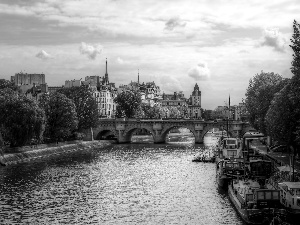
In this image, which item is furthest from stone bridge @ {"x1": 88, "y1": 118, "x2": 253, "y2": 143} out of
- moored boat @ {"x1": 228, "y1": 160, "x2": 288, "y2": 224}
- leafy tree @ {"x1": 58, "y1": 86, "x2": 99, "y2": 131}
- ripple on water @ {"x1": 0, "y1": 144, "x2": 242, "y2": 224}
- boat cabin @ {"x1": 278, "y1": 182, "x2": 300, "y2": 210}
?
boat cabin @ {"x1": 278, "y1": 182, "x2": 300, "y2": 210}

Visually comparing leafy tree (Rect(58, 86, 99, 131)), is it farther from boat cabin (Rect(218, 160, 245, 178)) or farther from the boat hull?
the boat hull

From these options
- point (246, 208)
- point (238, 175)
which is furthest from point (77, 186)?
point (246, 208)

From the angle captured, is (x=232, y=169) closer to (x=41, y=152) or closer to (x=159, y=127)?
(x=41, y=152)

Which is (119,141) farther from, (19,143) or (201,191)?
(201,191)

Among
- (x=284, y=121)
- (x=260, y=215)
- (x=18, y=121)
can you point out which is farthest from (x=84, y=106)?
(x=260, y=215)

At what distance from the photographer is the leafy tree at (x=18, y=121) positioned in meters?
103

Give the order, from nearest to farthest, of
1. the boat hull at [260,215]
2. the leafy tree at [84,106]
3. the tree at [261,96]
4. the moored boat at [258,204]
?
the boat hull at [260,215] < the moored boat at [258,204] < the tree at [261,96] < the leafy tree at [84,106]

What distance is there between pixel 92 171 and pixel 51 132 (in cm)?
4042

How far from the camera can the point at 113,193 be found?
6781 cm

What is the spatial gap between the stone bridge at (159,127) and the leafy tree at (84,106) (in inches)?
638

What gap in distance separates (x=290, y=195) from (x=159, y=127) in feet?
377

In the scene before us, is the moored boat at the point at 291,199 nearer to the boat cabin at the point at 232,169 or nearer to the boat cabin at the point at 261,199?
the boat cabin at the point at 261,199

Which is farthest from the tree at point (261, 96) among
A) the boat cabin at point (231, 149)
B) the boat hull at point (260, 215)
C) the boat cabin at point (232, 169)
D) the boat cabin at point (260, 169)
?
the boat hull at point (260, 215)

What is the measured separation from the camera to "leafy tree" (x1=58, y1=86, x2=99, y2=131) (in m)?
144
